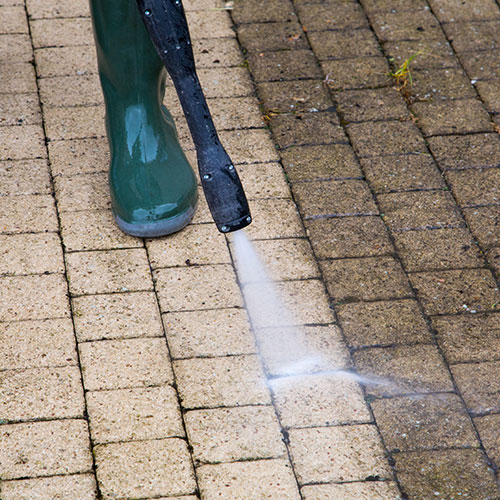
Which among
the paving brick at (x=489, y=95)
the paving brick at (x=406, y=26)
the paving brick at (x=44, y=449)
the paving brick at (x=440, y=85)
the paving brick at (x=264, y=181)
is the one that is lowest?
the paving brick at (x=489, y=95)

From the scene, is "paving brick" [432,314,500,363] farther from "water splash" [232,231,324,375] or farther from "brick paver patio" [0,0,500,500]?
"water splash" [232,231,324,375]

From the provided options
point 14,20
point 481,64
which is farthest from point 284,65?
point 14,20

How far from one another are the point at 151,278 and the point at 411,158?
126 centimetres

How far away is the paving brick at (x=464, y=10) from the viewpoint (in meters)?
4.47

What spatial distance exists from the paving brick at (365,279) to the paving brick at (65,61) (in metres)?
1.65

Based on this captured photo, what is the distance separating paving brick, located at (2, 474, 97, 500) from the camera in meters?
2.35

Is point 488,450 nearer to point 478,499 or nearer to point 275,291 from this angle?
point 478,499

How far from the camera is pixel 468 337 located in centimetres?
286

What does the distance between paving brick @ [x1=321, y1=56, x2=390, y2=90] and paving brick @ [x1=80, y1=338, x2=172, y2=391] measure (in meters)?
1.76

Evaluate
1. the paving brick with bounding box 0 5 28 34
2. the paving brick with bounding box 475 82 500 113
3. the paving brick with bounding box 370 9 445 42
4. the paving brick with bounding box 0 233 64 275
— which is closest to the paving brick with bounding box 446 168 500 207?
the paving brick with bounding box 475 82 500 113

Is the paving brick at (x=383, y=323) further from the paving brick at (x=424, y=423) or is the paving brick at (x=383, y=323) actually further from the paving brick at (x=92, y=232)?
the paving brick at (x=92, y=232)

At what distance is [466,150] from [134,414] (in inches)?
74.1

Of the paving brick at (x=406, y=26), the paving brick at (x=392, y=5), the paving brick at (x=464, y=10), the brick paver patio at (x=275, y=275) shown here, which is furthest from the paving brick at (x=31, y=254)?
the paving brick at (x=464, y=10)

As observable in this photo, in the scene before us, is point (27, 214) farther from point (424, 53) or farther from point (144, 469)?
point (424, 53)
